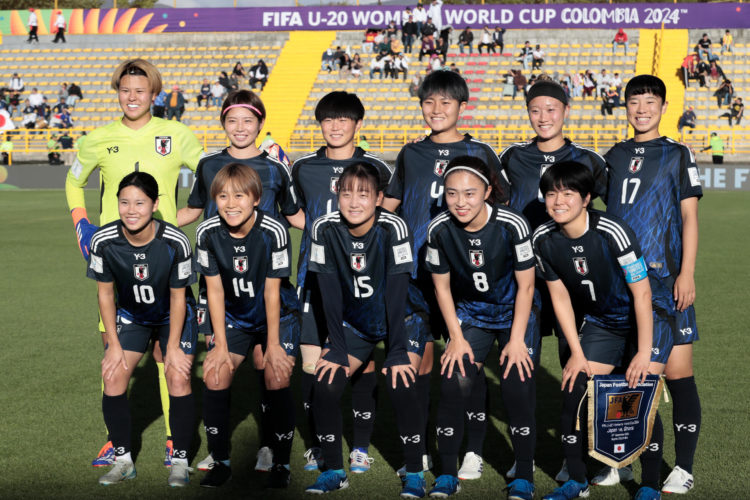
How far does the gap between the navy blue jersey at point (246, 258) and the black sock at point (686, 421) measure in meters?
2.14

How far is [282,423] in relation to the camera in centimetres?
457

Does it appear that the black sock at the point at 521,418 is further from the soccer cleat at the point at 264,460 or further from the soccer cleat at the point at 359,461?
the soccer cleat at the point at 264,460

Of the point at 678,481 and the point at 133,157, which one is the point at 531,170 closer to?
the point at 678,481

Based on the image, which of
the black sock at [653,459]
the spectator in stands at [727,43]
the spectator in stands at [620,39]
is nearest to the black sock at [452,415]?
the black sock at [653,459]

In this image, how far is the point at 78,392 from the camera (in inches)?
244

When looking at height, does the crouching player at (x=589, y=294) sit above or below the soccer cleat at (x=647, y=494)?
above

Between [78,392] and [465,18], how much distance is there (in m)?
33.6

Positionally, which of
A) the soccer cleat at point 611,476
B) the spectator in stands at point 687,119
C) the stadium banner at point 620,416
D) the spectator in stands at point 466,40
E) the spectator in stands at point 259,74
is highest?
the spectator in stands at point 466,40

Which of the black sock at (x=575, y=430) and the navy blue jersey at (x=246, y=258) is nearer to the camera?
the black sock at (x=575, y=430)

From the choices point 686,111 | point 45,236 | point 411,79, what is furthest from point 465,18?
point 45,236

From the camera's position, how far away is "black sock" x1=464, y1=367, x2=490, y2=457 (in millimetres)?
4621

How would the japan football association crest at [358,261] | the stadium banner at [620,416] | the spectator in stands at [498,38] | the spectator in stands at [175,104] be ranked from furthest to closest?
the spectator in stands at [498,38]
the spectator in stands at [175,104]
the japan football association crest at [358,261]
the stadium banner at [620,416]

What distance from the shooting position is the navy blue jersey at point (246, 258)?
450cm

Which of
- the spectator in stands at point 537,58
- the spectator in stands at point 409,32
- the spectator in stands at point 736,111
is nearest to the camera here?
the spectator in stands at point 736,111
